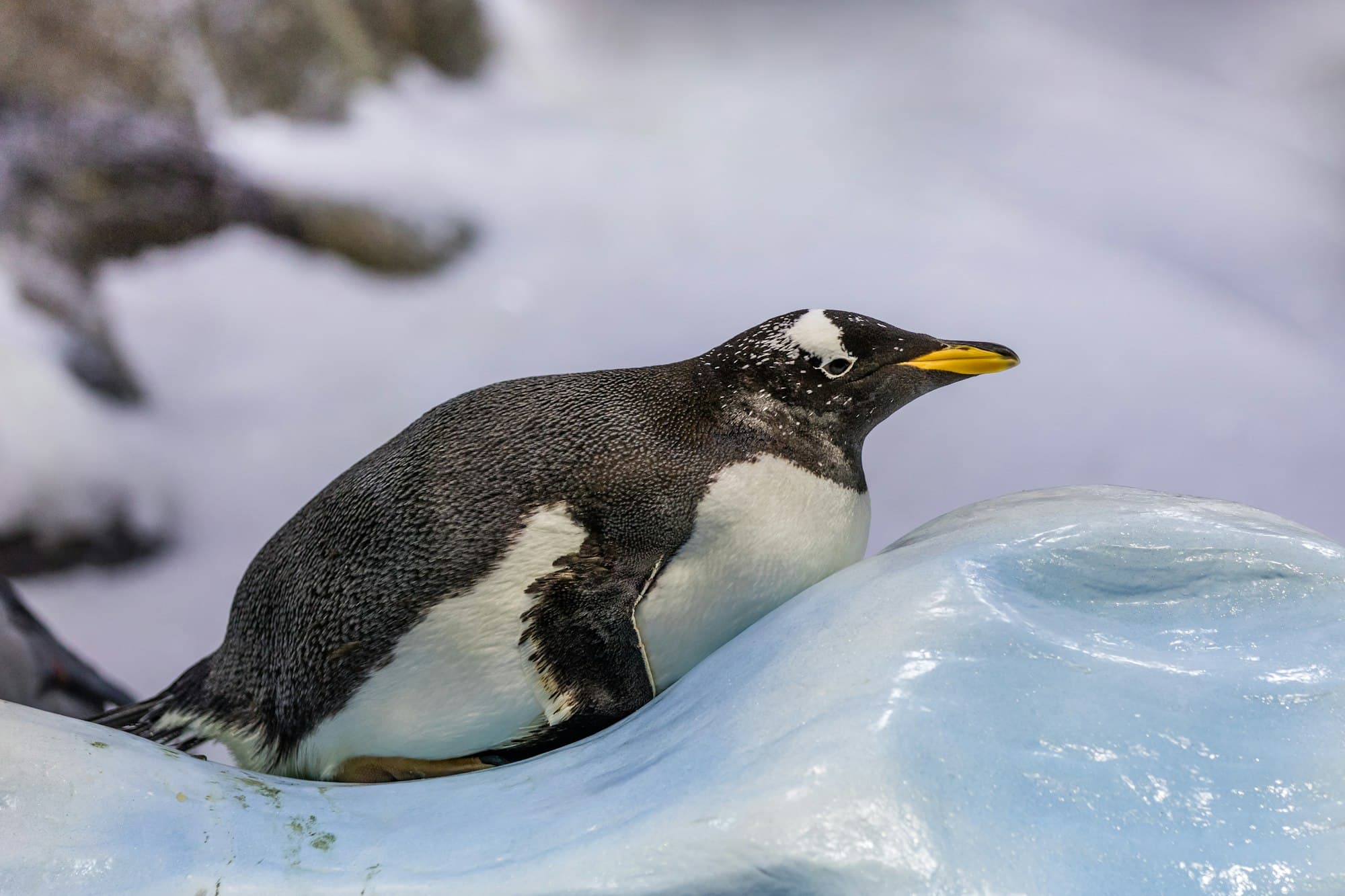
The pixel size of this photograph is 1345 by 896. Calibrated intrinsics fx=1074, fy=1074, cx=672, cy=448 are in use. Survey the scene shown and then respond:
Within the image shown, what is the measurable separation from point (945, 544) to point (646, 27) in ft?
5.41

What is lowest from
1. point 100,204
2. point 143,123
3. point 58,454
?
point 58,454

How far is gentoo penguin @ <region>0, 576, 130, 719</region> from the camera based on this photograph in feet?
5.47

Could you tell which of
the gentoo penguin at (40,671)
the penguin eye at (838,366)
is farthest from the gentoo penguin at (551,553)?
the gentoo penguin at (40,671)

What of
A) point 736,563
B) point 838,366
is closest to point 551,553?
point 736,563

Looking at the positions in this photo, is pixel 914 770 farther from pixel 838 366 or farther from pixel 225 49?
pixel 225 49

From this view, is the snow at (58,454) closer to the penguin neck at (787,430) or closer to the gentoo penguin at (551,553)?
the gentoo penguin at (551,553)

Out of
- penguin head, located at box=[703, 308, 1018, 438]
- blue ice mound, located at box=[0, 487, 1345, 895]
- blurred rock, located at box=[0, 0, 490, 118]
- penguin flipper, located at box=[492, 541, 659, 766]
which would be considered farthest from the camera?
blurred rock, located at box=[0, 0, 490, 118]

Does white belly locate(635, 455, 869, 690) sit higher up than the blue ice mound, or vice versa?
white belly locate(635, 455, 869, 690)

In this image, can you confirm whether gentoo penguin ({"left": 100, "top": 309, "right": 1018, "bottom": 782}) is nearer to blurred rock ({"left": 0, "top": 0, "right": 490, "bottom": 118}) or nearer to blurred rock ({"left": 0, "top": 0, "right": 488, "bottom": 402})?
blurred rock ({"left": 0, "top": 0, "right": 488, "bottom": 402})

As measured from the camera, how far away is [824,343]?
3.31 feet

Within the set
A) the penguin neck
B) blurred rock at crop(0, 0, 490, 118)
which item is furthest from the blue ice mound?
blurred rock at crop(0, 0, 490, 118)

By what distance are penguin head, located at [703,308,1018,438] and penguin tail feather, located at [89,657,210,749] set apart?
24.1 inches

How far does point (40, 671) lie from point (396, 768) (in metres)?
1.11

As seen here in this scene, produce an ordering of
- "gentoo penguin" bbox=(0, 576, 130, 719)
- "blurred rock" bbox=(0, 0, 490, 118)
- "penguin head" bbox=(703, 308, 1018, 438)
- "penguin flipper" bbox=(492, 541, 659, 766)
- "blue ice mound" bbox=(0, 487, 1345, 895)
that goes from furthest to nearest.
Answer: "blurred rock" bbox=(0, 0, 490, 118), "gentoo penguin" bbox=(0, 576, 130, 719), "penguin head" bbox=(703, 308, 1018, 438), "penguin flipper" bbox=(492, 541, 659, 766), "blue ice mound" bbox=(0, 487, 1345, 895)
